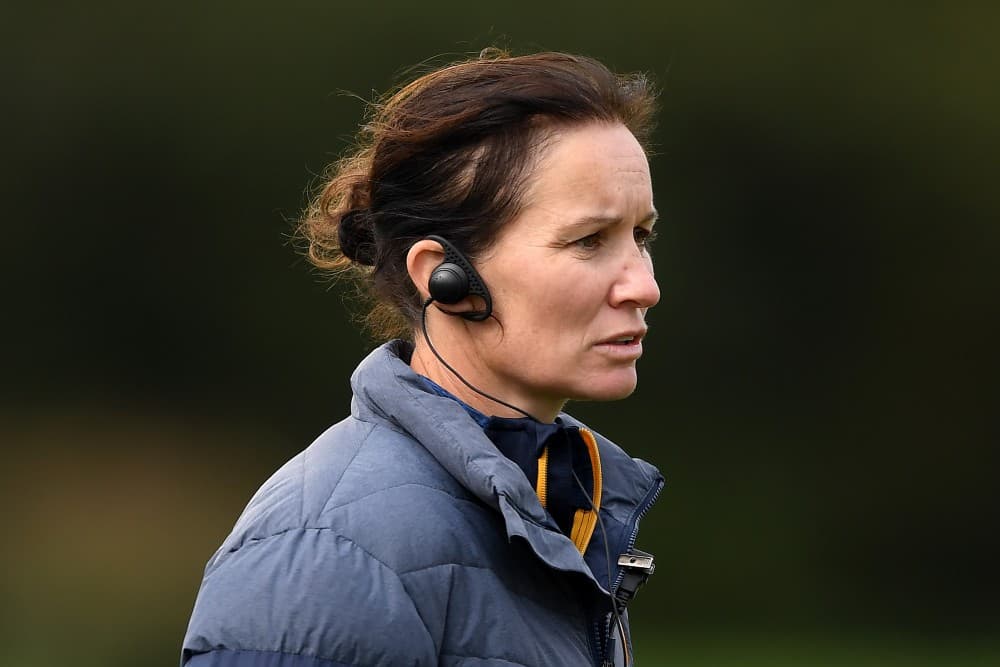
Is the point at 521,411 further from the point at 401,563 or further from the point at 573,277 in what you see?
the point at 401,563

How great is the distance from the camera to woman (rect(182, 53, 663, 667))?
1.30 metres

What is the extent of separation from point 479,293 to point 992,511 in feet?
14.7

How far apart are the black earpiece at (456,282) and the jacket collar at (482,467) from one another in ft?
0.31

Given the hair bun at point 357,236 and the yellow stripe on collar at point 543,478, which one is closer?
the yellow stripe on collar at point 543,478

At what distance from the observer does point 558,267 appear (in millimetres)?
1479

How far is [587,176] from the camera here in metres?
1.50

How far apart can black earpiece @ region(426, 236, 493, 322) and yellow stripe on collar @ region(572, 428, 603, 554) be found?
191 mm

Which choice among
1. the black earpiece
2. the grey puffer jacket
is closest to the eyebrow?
the black earpiece

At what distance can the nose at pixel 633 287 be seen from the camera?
1503 millimetres

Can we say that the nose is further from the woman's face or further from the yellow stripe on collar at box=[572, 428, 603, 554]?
the yellow stripe on collar at box=[572, 428, 603, 554]

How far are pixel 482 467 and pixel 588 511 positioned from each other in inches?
7.8

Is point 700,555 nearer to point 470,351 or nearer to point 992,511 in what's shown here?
point 992,511

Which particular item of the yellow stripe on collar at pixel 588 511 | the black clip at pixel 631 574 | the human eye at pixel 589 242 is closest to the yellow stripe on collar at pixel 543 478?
the yellow stripe on collar at pixel 588 511

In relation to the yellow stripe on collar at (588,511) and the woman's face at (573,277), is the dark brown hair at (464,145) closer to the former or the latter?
the woman's face at (573,277)
